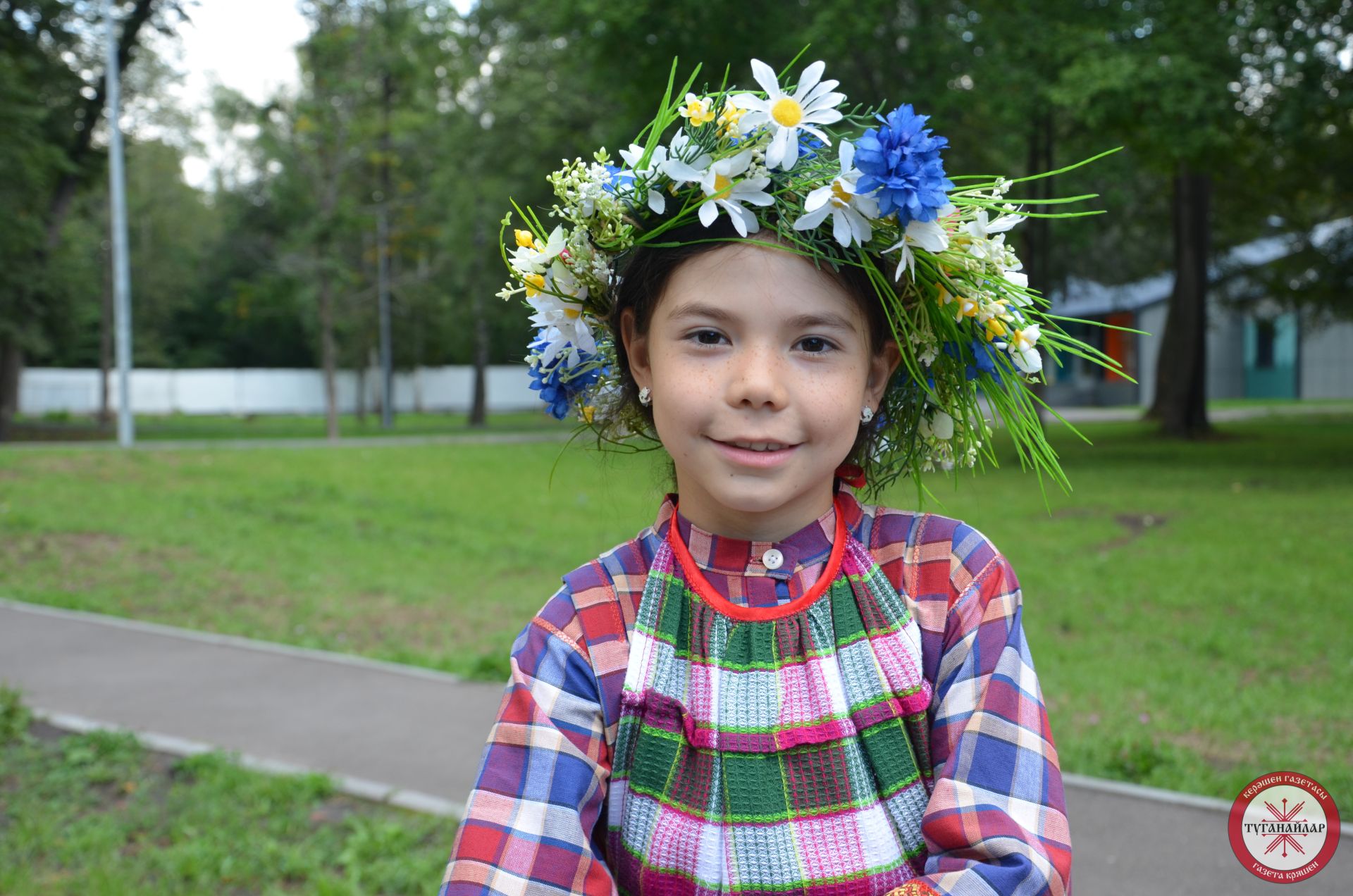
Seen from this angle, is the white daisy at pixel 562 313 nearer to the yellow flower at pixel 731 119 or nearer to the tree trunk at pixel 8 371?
the yellow flower at pixel 731 119

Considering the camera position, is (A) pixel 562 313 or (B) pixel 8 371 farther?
(B) pixel 8 371

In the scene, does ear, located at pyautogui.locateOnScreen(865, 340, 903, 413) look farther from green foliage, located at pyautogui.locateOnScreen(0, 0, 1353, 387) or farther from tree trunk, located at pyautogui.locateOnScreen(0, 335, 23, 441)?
tree trunk, located at pyautogui.locateOnScreen(0, 335, 23, 441)

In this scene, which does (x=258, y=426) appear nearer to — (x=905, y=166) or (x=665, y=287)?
(x=665, y=287)

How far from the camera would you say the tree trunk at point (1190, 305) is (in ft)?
70.8

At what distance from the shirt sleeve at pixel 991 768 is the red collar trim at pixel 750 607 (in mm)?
188

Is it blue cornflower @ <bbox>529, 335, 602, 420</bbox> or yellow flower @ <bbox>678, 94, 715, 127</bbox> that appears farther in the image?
blue cornflower @ <bbox>529, 335, 602, 420</bbox>

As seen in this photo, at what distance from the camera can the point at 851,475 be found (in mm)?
1995

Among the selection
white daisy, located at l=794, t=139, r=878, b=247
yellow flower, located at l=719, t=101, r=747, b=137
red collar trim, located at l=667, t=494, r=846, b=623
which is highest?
yellow flower, located at l=719, t=101, r=747, b=137

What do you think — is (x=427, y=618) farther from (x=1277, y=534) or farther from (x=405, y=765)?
(x=1277, y=534)

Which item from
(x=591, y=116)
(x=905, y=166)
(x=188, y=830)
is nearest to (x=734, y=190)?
(x=905, y=166)

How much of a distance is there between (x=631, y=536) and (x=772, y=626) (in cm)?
923

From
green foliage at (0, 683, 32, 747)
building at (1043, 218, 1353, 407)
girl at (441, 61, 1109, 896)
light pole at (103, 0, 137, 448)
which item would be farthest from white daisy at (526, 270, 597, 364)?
building at (1043, 218, 1353, 407)

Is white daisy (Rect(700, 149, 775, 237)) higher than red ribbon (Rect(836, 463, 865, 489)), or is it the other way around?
white daisy (Rect(700, 149, 775, 237))

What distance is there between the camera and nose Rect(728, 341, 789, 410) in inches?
64.9
